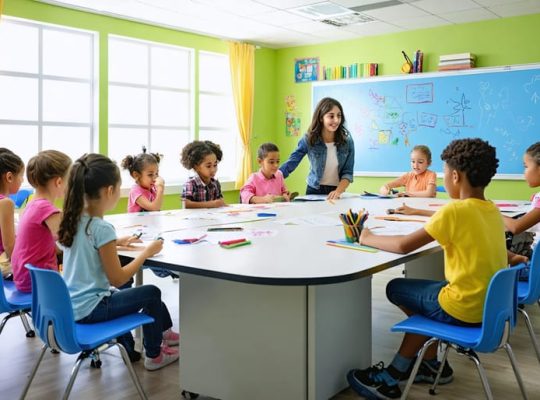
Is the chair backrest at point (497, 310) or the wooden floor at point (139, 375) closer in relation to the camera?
the chair backrest at point (497, 310)

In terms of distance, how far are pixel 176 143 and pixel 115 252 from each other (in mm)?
5143

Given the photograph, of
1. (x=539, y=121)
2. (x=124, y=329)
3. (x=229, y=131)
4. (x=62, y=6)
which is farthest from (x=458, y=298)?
(x=229, y=131)

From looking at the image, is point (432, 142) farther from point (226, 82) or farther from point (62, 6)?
point (62, 6)

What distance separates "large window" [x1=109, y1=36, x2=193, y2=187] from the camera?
634 cm

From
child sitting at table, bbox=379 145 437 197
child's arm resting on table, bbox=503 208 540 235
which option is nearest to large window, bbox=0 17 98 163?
child sitting at table, bbox=379 145 437 197

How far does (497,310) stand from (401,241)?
1.37 feet

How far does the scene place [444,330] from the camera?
194 centimetres

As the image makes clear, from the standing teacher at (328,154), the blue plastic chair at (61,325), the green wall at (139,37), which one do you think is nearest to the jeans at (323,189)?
the standing teacher at (328,154)

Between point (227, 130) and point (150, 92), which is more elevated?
point (150, 92)

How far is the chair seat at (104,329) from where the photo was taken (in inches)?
73.1

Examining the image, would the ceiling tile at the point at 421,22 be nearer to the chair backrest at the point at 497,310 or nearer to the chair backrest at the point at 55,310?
the chair backrest at the point at 497,310

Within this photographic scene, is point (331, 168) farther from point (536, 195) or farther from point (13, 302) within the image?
point (13, 302)

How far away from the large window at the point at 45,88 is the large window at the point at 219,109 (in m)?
1.62

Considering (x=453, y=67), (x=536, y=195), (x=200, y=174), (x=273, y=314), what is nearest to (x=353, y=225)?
(x=273, y=314)
